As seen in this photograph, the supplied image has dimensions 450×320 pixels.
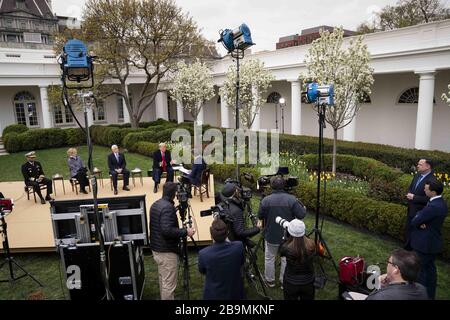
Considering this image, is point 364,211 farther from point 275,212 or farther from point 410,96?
point 410,96

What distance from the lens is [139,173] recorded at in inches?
479

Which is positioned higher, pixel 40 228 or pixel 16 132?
pixel 16 132

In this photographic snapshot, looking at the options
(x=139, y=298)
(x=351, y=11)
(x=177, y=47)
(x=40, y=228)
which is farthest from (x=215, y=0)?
(x=351, y=11)

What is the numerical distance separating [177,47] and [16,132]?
11257mm

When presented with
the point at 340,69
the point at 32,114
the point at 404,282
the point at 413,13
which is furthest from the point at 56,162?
the point at 413,13

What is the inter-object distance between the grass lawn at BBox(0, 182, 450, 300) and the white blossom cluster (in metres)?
4.81

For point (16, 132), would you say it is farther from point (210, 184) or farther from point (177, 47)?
point (210, 184)

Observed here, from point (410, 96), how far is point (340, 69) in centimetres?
781

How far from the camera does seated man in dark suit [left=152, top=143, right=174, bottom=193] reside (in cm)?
1106

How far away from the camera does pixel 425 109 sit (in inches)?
536

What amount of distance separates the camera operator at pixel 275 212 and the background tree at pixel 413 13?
32930 mm

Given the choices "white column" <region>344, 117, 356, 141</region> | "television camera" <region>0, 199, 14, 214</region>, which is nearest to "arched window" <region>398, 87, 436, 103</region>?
"white column" <region>344, 117, 356, 141</region>

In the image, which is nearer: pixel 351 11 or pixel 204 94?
pixel 204 94
